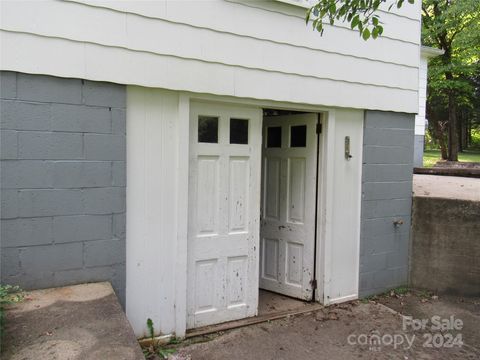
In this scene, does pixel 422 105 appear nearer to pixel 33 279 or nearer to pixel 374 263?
pixel 374 263

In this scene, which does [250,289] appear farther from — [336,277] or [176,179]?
[176,179]

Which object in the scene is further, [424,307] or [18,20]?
[424,307]

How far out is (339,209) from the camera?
455 centimetres

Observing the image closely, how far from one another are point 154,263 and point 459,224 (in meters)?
3.56

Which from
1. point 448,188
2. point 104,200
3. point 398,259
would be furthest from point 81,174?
point 448,188

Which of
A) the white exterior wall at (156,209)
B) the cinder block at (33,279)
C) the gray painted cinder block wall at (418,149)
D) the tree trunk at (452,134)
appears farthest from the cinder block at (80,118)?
the tree trunk at (452,134)

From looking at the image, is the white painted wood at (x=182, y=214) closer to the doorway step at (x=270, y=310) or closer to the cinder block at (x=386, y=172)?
the doorway step at (x=270, y=310)

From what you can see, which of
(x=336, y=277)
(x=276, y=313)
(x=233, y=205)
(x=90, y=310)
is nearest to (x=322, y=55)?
(x=233, y=205)

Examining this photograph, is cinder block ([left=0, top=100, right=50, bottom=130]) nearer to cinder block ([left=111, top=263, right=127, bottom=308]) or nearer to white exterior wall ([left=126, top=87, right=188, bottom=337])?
white exterior wall ([left=126, top=87, right=188, bottom=337])

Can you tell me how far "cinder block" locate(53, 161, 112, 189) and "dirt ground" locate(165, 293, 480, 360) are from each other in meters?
1.55

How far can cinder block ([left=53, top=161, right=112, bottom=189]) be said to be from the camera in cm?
299

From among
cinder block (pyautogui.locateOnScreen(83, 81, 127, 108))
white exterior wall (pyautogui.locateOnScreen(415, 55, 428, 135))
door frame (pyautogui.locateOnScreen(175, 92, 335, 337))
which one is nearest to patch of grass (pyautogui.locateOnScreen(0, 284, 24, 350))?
door frame (pyautogui.locateOnScreen(175, 92, 335, 337))

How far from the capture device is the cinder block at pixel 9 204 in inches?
111

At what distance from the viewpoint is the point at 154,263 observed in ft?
11.4
